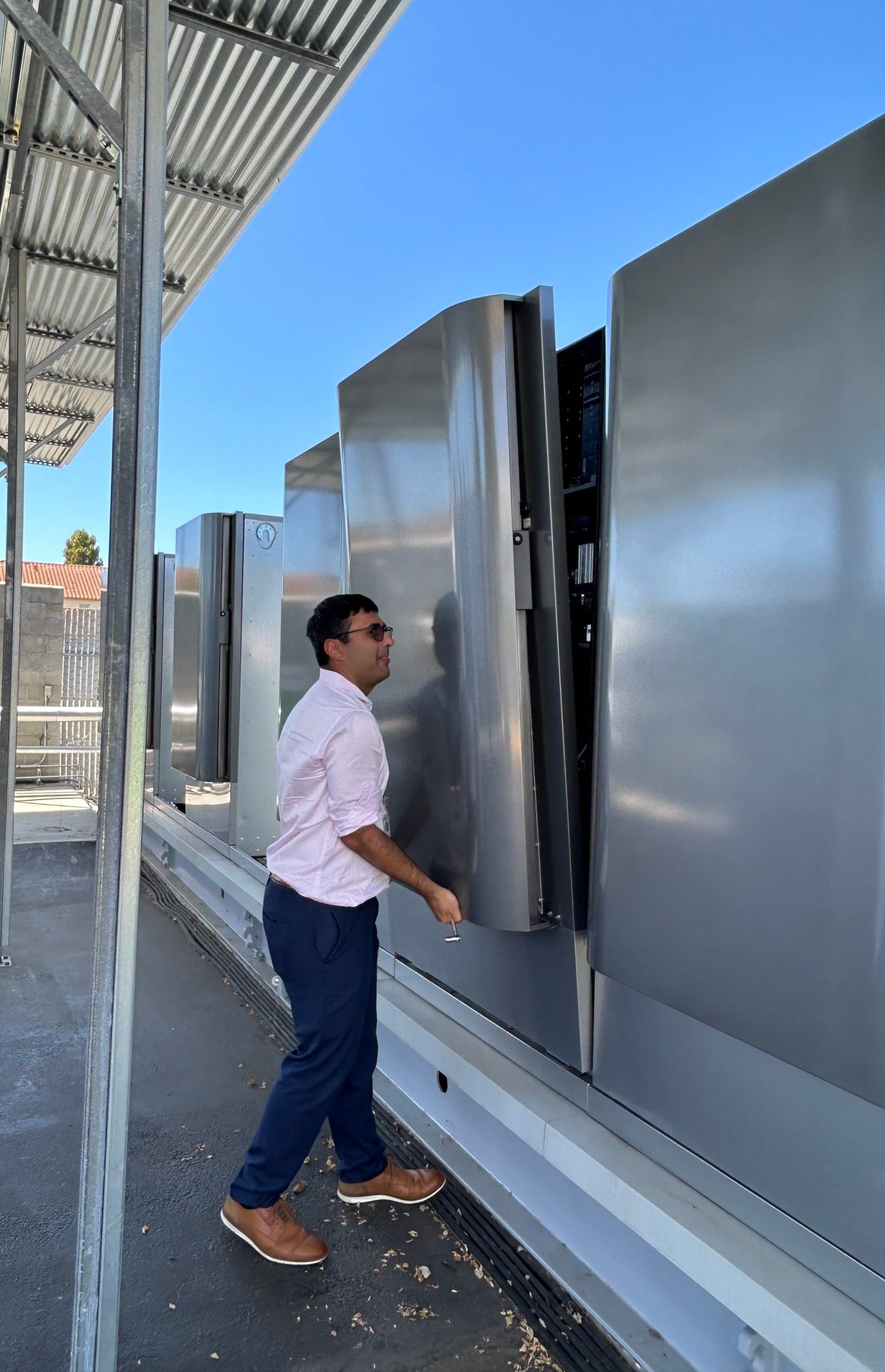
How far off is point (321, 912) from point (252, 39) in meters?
2.95

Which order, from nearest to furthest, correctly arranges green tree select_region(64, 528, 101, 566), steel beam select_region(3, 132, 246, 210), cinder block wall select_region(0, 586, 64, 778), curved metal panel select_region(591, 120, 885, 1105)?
curved metal panel select_region(591, 120, 885, 1105) < steel beam select_region(3, 132, 246, 210) < cinder block wall select_region(0, 586, 64, 778) < green tree select_region(64, 528, 101, 566)

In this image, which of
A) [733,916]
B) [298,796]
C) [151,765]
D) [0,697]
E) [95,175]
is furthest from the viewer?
[151,765]

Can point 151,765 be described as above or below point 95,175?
below

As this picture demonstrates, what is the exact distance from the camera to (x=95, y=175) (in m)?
4.26

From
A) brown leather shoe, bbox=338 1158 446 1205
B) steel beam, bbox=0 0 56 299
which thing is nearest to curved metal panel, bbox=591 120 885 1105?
brown leather shoe, bbox=338 1158 446 1205

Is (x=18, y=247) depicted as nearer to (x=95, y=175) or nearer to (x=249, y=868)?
(x=95, y=175)

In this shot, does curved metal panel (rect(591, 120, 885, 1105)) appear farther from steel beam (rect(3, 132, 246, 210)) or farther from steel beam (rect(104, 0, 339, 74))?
steel beam (rect(3, 132, 246, 210))

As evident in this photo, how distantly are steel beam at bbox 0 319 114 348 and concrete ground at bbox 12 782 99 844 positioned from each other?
11.2ft

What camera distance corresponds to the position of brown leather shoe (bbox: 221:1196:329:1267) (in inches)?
88.9

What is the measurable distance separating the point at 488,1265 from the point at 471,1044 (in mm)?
516

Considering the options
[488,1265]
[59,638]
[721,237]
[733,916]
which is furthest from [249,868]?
[59,638]

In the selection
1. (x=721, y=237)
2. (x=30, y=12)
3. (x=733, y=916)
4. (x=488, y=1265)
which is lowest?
(x=488, y=1265)

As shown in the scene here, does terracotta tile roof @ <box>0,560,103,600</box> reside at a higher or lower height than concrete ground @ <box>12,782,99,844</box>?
higher


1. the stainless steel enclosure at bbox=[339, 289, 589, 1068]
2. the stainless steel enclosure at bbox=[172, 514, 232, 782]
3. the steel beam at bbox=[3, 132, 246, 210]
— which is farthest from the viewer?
the stainless steel enclosure at bbox=[172, 514, 232, 782]
